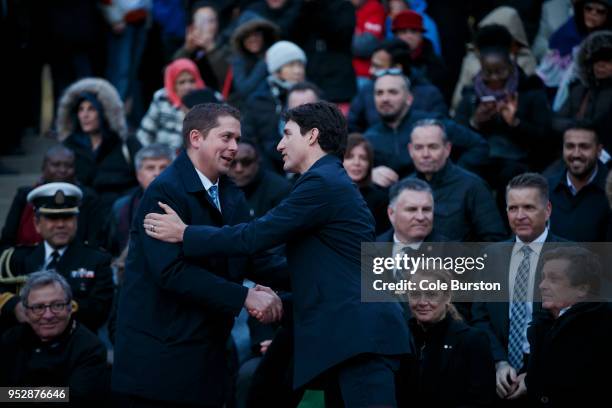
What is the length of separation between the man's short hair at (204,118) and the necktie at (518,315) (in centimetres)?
256

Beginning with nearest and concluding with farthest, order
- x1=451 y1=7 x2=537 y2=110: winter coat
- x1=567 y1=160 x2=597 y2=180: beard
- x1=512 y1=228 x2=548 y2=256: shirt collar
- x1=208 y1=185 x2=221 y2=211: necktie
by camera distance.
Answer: x1=208 y1=185 x2=221 y2=211: necktie → x1=512 y1=228 x2=548 y2=256: shirt collar → x1=567 y1=160 x2=597 y2=180: beard → x1=451 y1=7 x2=537 y2=110: winter coat

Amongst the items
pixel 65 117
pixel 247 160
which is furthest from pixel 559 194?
pixel 65 117

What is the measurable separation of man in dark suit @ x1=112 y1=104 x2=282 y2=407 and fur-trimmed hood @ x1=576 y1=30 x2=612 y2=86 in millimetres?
4857

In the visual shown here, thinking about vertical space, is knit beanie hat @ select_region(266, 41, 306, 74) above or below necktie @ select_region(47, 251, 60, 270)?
above

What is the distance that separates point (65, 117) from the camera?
11.3 meters

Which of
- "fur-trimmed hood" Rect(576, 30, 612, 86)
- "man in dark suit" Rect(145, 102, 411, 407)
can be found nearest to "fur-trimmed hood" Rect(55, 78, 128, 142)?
"fur-trimmed hood" Rect(576, 30, 612, 86)

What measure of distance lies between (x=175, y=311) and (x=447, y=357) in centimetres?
196

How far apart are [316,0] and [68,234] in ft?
14.3

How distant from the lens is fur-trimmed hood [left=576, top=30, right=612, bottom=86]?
1003 centimetres

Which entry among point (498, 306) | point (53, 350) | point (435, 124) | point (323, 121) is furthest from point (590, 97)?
point (53, 350)

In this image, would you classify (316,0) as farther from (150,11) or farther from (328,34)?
(150,11)

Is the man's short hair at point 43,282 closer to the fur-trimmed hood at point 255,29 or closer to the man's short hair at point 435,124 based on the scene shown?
the man's short hair at point 435,124

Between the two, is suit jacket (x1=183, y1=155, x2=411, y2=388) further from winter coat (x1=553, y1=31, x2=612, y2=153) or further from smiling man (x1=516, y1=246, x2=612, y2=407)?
winter coat (x1=553, y1=31, x2=612, y2=153)


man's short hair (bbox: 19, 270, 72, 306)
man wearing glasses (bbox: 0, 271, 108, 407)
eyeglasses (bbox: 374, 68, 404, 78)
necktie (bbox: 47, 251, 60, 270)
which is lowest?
man wearing glasses (bbox: 0, 271, 108, 407)
